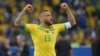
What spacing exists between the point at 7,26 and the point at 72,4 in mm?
3028

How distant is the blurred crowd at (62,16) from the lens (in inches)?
800

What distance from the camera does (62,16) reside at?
2162cm

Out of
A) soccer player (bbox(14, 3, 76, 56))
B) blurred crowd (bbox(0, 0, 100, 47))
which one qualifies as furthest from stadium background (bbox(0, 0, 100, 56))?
soccer player (bbox(14, 3, 76, 56))

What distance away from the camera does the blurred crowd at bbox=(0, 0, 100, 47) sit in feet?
66.6

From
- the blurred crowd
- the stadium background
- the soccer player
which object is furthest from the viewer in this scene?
the blurred crowd

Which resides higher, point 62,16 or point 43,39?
point 43,39

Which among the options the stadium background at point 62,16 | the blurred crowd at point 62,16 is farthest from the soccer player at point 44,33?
the blurred crowd at point 62,16

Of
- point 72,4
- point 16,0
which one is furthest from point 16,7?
point 72,4

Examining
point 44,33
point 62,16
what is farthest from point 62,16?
point 44,33

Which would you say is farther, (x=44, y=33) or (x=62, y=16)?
(x=62, y=16)

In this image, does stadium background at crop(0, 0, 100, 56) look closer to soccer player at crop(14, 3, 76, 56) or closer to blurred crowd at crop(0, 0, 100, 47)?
blurred crowd at crop(0, 0, 100, 47)

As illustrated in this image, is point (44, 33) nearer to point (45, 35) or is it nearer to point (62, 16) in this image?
point (45, 35)

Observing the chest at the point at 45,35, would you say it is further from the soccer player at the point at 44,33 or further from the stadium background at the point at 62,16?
the stadium background at the point at 62,16

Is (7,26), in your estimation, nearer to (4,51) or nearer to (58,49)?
(4,51)
